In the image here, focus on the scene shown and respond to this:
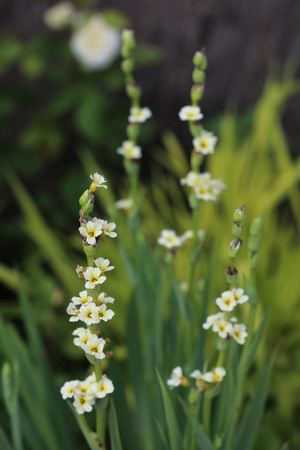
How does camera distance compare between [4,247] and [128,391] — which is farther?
[4,247]

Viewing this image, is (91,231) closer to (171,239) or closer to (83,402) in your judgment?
→ (83,402)

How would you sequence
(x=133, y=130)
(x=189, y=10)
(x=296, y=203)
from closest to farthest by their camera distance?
1. (x=133, y=130)
2. (x=296, y=203)
3. (x=189, y=10)

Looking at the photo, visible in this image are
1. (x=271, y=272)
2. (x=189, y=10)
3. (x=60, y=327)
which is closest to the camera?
(x=60, y=327)

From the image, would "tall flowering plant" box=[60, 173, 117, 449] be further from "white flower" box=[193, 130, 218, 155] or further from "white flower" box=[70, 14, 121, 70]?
"white flower" box=[70, 14, 121, 70]

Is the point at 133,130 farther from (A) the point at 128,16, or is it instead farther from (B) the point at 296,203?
(A) the point at 128,16

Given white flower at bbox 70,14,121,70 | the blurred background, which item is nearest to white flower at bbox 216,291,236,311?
the blurred background

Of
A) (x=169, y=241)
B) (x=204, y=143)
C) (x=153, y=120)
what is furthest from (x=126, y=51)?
(x=153, y=120)

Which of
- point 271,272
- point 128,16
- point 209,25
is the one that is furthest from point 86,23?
point 271,272
